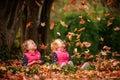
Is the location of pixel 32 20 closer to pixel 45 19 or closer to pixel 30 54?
pixel 45 19

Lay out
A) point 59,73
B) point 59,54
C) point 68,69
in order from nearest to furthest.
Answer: point 59,73
point 68,69
point 59,54

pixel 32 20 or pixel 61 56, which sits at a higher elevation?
pixel 32 20

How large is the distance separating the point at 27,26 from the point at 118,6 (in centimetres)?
363

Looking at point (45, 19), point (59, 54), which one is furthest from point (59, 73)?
point (45, 19)

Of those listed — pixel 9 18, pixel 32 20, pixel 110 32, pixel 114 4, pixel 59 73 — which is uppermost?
pixel 114 4

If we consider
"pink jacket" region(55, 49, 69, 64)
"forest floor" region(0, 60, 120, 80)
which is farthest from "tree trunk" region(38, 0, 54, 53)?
"forest floor" region(0, 60, 120, 80)

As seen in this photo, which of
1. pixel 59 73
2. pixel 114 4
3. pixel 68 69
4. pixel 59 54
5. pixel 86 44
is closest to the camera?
pixel 59 73

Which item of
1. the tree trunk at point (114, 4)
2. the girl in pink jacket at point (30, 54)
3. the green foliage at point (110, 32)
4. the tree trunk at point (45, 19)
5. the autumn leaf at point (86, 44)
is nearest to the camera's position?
the girl in pink jacket at point (30, 54)

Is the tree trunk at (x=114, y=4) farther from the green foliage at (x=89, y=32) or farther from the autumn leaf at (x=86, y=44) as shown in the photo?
the autumn leaf at (x=86, y=44)

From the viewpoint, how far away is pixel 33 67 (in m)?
10.5

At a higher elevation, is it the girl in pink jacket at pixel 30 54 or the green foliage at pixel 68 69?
the girl in pink jacket at pixel 30 54

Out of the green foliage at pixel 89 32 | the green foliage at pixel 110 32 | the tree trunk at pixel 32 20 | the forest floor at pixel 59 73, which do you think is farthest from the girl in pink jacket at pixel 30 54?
the green foliage at pixel 110 32

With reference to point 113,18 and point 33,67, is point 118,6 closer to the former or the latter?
point 113,18

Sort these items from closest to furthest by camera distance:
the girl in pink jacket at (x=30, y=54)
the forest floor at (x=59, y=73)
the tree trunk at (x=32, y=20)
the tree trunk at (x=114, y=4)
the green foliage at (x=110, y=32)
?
the forest floor at (x=59, y=73) < the girl in pink jacket at (x=30, y=54) < the tree trunk at (x=114, y=4) < the tree trunk at (x=32, y=20) < the green foliage at (x=110, y=32)
